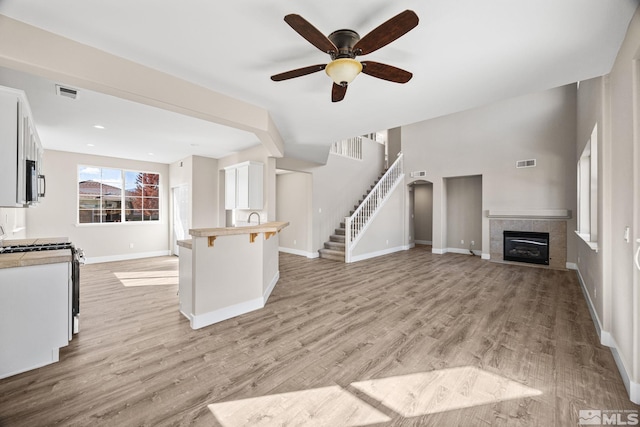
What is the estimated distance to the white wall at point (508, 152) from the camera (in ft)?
19.3

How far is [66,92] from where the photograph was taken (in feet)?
10.3

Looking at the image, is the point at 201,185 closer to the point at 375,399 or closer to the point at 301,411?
the point at 301,411

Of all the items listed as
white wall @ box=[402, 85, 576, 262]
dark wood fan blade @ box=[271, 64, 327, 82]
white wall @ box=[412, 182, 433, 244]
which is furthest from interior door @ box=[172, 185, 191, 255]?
white wall @ box=[412, 182, 433, 244]

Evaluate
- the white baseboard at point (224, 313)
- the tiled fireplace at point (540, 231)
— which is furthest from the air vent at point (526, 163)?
the white baseboard at point (224, 313)

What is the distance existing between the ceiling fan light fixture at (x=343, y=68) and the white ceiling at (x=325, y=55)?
0.92 ft

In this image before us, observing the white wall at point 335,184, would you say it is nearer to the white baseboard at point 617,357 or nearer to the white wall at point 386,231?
the white wall at point 386,231

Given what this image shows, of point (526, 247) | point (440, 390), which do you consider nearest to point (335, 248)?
point (526, 247)

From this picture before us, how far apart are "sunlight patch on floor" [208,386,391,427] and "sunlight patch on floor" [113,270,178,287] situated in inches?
145

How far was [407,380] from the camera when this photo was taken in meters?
2.09

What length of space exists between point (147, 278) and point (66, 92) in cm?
339

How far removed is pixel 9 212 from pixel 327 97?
610 centimetres

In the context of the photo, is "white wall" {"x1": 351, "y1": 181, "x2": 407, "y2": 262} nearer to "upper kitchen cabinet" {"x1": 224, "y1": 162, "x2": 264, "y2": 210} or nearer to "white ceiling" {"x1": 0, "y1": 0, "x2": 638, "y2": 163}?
"upper kitchen cabinet" {"x1": 224, "y1": 162, "x2": 264, "y2": 210}

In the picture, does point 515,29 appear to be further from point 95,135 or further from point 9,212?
point 9,212

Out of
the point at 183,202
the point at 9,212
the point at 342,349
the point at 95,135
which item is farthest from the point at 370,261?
A: the point at 9,212
